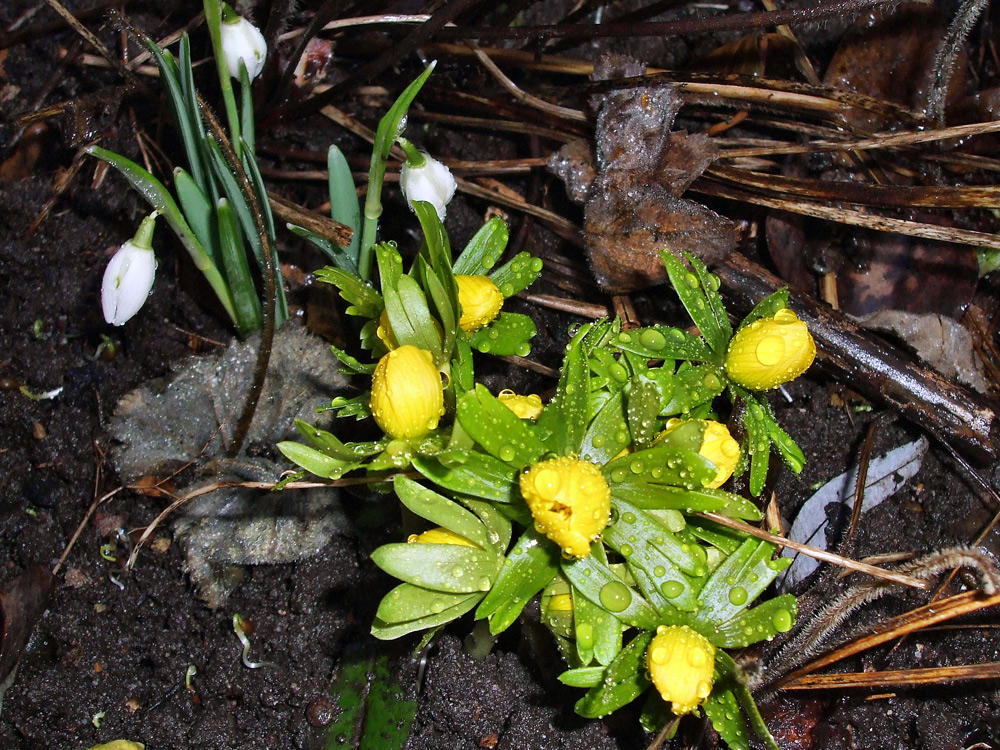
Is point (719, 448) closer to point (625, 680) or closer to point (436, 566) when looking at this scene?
point (625, 680)

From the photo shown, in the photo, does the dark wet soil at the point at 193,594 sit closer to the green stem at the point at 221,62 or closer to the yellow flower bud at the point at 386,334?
the green stem at the point at 221,62

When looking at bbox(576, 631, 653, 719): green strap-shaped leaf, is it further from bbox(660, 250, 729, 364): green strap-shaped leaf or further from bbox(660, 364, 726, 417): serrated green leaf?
bbox(660, 250, 729, 364): green strap-shaped leaf

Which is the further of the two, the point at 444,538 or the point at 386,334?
the point at 386,334

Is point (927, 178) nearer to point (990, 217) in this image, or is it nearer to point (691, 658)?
point (990, 217)

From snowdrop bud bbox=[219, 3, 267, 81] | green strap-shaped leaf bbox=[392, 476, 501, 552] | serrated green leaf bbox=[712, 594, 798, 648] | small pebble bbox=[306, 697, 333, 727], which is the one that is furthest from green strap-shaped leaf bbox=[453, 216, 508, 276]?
small pebble bbox=[306, 697, 333, 727]

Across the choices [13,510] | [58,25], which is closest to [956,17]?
[58,25]

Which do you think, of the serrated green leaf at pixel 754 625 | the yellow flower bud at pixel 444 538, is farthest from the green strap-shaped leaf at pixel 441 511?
the serrated green leaf at pixel 754 625

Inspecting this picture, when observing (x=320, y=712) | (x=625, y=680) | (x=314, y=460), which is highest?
(x=314, y=460)

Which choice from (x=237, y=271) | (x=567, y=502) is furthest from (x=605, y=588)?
(x=237, y=271)

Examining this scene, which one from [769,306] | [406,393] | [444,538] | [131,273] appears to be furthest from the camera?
[131,273]
